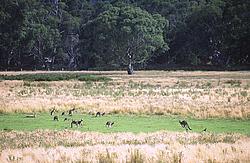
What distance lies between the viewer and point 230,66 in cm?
10319

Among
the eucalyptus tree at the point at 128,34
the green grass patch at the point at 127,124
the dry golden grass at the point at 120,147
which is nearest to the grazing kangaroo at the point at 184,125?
the green grass patch at the point at 127,124

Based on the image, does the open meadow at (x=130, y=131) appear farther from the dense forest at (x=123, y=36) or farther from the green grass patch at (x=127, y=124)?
the dense forest at (x=123, y=36)

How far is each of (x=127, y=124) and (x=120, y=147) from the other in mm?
9005

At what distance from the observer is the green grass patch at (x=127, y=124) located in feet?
80.4

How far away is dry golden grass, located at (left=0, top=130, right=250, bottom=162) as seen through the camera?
15148 millimetres

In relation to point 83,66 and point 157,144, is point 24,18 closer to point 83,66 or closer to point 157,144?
point 83,66

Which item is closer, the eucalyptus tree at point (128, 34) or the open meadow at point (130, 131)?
the open meadow at point (130, 131)

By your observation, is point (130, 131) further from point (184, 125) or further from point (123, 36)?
point (123, 36)

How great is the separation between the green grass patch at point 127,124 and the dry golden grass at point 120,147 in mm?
2068

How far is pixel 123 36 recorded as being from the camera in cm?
8844

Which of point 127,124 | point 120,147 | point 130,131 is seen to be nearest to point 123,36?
point 127,124

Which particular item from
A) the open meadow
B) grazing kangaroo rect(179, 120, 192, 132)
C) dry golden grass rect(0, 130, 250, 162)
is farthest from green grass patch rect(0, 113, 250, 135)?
dry golden grass rect(0, 130, 250, 162)

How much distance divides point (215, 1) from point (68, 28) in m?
34.0

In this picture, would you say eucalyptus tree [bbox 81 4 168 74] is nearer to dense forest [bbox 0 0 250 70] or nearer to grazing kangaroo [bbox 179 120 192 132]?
dense forest [bbox 0 0 250 70]
